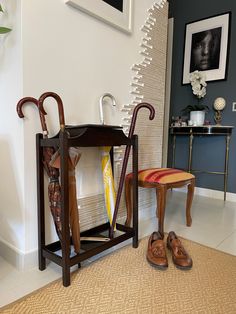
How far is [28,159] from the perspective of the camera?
1.25m

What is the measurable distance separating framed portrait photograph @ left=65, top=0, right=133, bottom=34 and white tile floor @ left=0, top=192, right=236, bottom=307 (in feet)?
4.83

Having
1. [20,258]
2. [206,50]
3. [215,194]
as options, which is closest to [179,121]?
[206,50]

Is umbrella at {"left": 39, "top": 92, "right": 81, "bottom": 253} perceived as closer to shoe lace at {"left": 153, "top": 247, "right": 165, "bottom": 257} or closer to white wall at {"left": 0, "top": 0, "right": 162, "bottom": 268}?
white wall at {"left": 0, "top": 0, "right": 162, "bottom": 268}

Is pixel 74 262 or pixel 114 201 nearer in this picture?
pixel 74 262

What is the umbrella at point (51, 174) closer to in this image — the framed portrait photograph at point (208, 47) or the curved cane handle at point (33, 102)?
the curved cane handle at point (33, 102)

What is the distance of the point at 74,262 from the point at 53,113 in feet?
2.58

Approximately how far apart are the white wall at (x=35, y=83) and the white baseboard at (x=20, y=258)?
0.02 m

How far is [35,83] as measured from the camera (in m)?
1.24

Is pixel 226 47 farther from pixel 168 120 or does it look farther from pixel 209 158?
pixel 209 158

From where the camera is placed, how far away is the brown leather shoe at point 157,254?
4.16 ft

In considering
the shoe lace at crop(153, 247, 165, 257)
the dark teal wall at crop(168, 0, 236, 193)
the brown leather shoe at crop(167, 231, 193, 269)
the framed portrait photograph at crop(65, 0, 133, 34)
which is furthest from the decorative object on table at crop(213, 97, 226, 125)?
the shoe lace at crop(153, 247, 165, 257)

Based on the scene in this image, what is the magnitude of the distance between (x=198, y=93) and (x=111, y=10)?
5.49 ft

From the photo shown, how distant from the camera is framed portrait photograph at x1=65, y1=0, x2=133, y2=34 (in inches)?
55.2

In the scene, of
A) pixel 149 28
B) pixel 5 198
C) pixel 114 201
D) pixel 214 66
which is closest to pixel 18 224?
pixel 5 198
